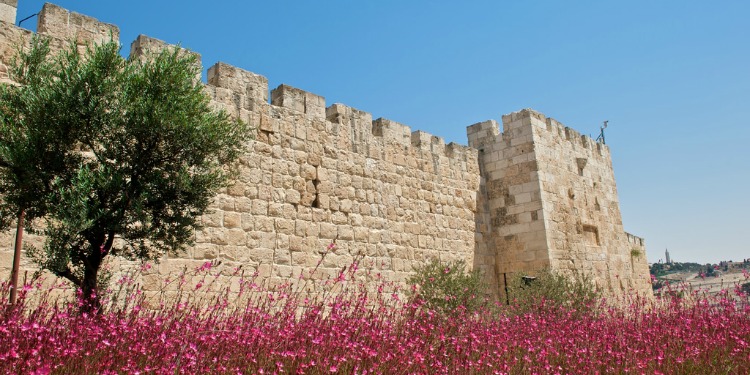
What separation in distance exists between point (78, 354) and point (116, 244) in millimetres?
3914

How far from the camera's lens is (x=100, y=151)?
5.50 meters

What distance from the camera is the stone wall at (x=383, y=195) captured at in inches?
331

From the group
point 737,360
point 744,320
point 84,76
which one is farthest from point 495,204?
point 84,76

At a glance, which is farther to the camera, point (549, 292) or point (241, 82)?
point (549, 292)

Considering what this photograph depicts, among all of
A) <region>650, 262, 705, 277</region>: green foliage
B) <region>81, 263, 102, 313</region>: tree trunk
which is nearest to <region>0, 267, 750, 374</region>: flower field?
<region>81, 263, 102, 313</region>: tree trunk

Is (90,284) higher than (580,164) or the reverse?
the reverse

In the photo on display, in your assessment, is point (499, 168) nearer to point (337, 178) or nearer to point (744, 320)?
point (337, 178)

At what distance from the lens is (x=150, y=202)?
5578mm

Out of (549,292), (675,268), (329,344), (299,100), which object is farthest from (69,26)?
(675,268)

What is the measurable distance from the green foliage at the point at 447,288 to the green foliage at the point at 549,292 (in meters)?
1.08

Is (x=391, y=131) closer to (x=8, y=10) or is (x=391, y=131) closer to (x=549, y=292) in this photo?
(x=549, y=292)

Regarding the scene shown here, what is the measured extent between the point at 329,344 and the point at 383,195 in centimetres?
649

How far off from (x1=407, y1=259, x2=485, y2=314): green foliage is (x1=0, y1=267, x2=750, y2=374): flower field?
5.80ft

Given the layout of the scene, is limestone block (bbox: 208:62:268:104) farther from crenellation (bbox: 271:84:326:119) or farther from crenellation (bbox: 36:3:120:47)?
crenellation (bbox: 36:3:120:47)
